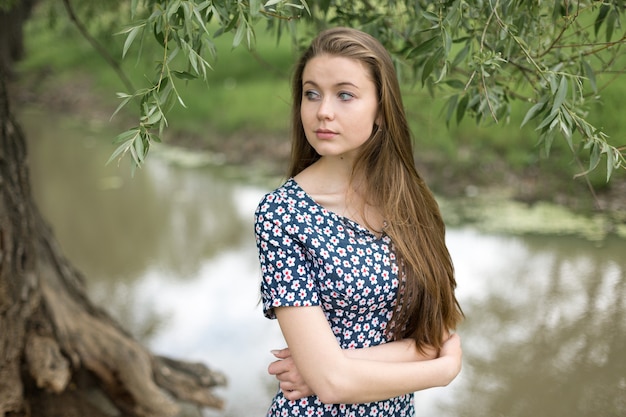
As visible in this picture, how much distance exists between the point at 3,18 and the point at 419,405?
9452mm

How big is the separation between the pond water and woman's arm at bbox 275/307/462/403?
203 centimetres

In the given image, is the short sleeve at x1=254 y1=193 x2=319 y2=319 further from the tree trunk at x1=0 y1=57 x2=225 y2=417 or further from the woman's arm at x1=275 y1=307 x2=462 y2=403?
the tree trunk at x1=0 y1=57 x2=225 y2=417

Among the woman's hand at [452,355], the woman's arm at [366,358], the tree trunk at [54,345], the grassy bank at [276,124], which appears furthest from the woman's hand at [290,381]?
the tree trunk at [54,345]

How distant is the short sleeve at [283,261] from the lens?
4.95ft

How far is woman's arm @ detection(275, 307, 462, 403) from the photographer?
4.93ft

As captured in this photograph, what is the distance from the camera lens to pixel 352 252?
62.6 inches

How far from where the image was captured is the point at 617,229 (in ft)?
16.3

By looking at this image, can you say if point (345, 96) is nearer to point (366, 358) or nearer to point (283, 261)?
point (283, 261)

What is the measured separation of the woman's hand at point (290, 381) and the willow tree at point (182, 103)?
0.55 meters

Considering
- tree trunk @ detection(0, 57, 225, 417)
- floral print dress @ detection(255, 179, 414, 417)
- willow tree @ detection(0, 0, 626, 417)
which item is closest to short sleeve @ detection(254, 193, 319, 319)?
floral print dress @ detection(255, 179, 414, 417)

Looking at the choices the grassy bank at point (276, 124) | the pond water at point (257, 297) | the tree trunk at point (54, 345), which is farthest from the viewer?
the grassy bank at point (276, 124)

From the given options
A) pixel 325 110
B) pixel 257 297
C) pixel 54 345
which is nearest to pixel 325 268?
pixel 325 110

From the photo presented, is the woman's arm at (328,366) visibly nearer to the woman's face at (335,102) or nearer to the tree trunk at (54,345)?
the woman's face at (335,102)

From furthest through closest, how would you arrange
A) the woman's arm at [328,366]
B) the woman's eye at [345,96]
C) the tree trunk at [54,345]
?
the tree trunk at [54,345] < the woman's eye at [345,96] < the woman's arm at [328,366]
